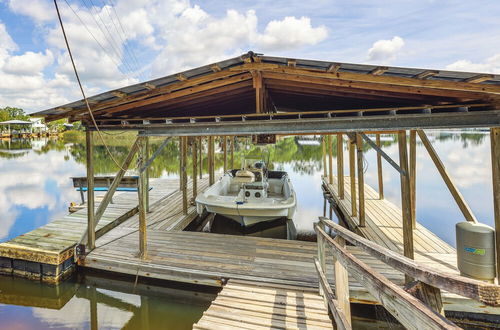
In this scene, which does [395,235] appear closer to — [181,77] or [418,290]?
[418,290]

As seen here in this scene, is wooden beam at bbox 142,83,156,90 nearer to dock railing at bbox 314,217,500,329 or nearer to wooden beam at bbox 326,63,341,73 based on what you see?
wooden beam at bbox 326,63,341,73

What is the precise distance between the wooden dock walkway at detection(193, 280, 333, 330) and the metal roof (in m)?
3.01

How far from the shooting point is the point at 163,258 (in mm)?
4738

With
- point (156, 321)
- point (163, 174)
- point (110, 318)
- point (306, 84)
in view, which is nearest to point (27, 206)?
point (163, 174)

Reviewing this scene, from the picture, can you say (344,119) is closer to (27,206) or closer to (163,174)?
(27,206)

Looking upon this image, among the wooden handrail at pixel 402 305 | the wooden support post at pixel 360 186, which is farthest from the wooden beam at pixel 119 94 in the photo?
the wooden support post at pixel 360 186

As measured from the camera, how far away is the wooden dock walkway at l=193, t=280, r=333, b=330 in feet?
9.36

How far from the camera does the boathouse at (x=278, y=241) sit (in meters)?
2.98

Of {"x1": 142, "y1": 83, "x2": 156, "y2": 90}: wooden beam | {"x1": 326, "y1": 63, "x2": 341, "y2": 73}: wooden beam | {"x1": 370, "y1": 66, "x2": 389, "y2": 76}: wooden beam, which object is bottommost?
{"x1": 370, "y1": 66, "x2": 389, "y2": 76}: wooden beam

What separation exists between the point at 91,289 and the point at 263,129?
4.33 m

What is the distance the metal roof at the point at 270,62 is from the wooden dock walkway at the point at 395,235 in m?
3.14

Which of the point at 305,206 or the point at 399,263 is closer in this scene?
the point at 399,263

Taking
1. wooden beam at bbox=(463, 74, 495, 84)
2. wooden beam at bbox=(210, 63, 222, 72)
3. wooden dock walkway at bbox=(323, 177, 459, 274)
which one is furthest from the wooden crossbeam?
wooden dock walkway at bbox=(323, 177, 459, 274)

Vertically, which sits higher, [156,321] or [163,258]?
[163,258]
